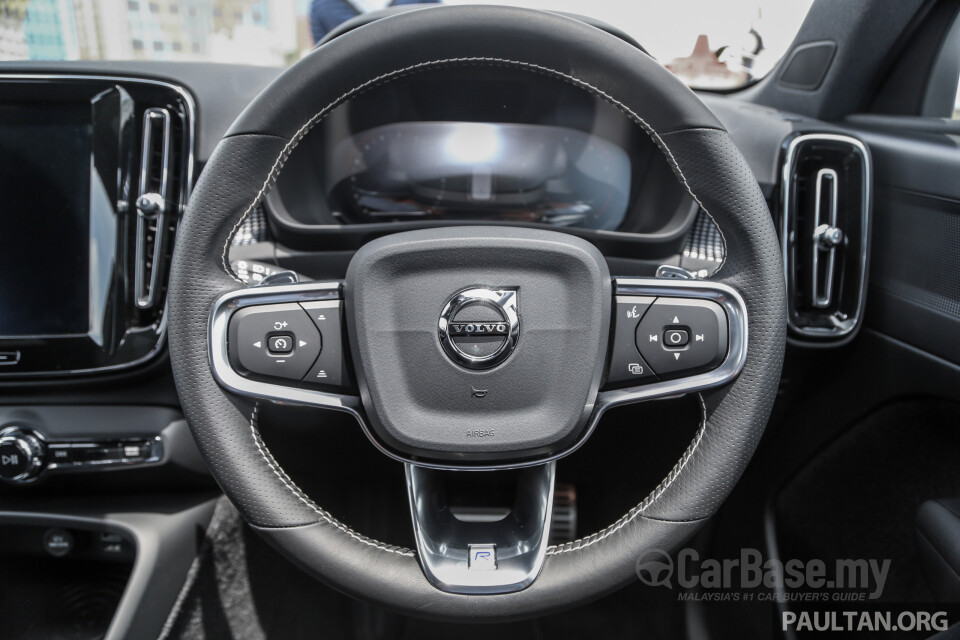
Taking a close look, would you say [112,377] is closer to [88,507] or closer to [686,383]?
[88,507]

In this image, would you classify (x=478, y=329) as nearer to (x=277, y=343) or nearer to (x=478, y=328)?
(x=478, y=328)

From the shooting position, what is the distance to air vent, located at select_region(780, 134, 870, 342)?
3.98 feet

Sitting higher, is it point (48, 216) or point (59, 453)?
point (48, 216)

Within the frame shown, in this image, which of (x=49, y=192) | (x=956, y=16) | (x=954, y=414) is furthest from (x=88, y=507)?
(x=956, y=16)

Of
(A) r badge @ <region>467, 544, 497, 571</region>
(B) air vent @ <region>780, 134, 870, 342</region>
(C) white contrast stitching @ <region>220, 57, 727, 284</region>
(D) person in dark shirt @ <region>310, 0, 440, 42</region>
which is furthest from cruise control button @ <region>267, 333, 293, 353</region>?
(D) person in dark shirt @ <region>310, 0, 440, 42</region>

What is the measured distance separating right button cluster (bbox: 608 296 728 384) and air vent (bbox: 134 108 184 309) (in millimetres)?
718

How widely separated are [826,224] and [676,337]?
1.68 ft

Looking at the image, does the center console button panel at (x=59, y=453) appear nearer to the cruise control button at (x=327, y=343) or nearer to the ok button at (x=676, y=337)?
the cruise control button at (x=327, y=343)

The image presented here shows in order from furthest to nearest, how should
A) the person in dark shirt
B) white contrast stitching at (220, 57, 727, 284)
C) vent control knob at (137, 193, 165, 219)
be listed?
the person in dark shirt
vent control knob at (137, 193, 165, 219)
white contrast stitching at (220, 57, 727, 284)

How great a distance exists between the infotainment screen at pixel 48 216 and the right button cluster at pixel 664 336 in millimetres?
843

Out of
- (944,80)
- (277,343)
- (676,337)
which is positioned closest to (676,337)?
(676,337)

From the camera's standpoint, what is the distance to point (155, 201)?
114 centimetres

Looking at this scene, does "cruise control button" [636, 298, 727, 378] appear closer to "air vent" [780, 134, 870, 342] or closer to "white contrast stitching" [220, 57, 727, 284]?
"white contrast stitching" [220, 57, 727, 284]

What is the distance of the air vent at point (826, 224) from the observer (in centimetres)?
121
